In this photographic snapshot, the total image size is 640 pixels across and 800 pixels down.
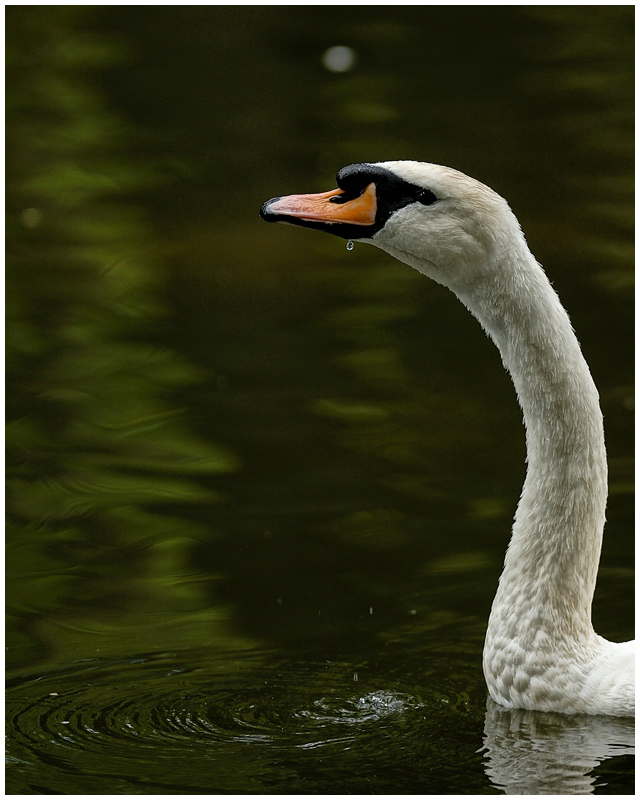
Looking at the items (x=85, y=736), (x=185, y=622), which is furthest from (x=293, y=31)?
(x=85, y=736)

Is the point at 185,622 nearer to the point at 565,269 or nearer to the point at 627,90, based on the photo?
the point at 565,269

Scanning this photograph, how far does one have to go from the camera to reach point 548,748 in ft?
17.4

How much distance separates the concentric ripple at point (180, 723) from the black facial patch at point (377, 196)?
1.80 metres

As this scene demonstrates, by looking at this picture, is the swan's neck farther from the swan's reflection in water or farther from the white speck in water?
the white speck in water

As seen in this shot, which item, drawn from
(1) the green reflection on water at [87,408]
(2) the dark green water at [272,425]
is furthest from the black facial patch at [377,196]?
(1) the green reflection on water at [87,408]

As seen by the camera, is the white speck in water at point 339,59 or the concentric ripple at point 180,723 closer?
the concentric ripple at point 180,723

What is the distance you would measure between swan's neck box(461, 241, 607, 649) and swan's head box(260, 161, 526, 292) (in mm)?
111

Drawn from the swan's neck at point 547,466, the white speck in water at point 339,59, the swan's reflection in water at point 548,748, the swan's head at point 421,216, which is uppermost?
the white speck in water at point 339,59

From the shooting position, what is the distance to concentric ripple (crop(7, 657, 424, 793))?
Result: 5098mm

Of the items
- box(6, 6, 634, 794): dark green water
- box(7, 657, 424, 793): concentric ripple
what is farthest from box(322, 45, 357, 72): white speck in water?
box(7, 657, 424, 793): concentric ripple

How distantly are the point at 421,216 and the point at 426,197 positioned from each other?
8 centimetres

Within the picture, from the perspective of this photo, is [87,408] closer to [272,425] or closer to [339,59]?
[272,425]

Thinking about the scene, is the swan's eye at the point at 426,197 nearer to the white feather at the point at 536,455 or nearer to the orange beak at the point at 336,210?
the white feather at the point at 536,455

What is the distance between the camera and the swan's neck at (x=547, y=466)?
5.59m
